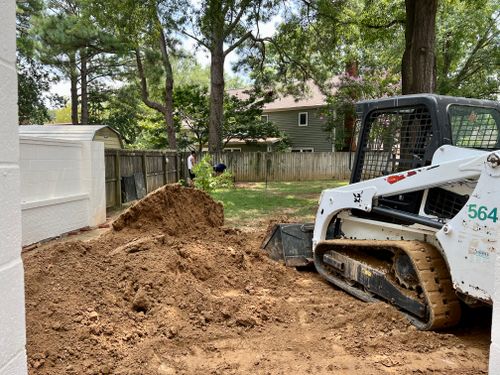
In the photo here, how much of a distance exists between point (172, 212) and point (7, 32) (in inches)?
219

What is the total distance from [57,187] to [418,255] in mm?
6850

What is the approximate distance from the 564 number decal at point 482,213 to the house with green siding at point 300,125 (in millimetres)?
24752

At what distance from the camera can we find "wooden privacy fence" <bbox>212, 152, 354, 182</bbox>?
23425 millimetres

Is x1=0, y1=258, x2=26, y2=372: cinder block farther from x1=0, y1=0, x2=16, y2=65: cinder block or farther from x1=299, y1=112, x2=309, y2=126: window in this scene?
x1=299, y1=112, x2=309, y2=126: window

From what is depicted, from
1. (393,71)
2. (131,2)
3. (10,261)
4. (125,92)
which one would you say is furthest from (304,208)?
(125,92)

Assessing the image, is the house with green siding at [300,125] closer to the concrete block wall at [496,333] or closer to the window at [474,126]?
the window at [474,126]

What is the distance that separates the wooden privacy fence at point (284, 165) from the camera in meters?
23.4

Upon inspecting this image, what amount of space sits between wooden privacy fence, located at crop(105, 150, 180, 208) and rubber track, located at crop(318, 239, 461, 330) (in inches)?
365

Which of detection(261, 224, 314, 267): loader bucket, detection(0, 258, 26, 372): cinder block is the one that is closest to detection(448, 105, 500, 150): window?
detection(261, 224, 314, 267): loader bucket

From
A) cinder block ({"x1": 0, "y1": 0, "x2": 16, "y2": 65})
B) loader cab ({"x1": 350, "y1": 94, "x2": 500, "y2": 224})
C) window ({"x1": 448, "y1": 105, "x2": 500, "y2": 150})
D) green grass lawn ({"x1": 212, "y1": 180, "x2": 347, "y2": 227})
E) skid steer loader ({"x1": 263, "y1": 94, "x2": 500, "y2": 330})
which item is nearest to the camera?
cinder block ({"x1": 0, "y1": 0, "x2": 16, "y2": 65})

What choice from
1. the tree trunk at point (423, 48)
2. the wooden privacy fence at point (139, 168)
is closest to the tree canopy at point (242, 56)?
the tree trunk at point (423, 48)

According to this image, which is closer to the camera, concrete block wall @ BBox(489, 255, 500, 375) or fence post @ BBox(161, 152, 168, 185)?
concrete block wall @ BBox(489, 255, 500, 375)

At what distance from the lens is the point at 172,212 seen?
22.7ft

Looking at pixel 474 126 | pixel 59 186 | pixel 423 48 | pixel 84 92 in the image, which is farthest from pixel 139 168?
pixel 84 92
